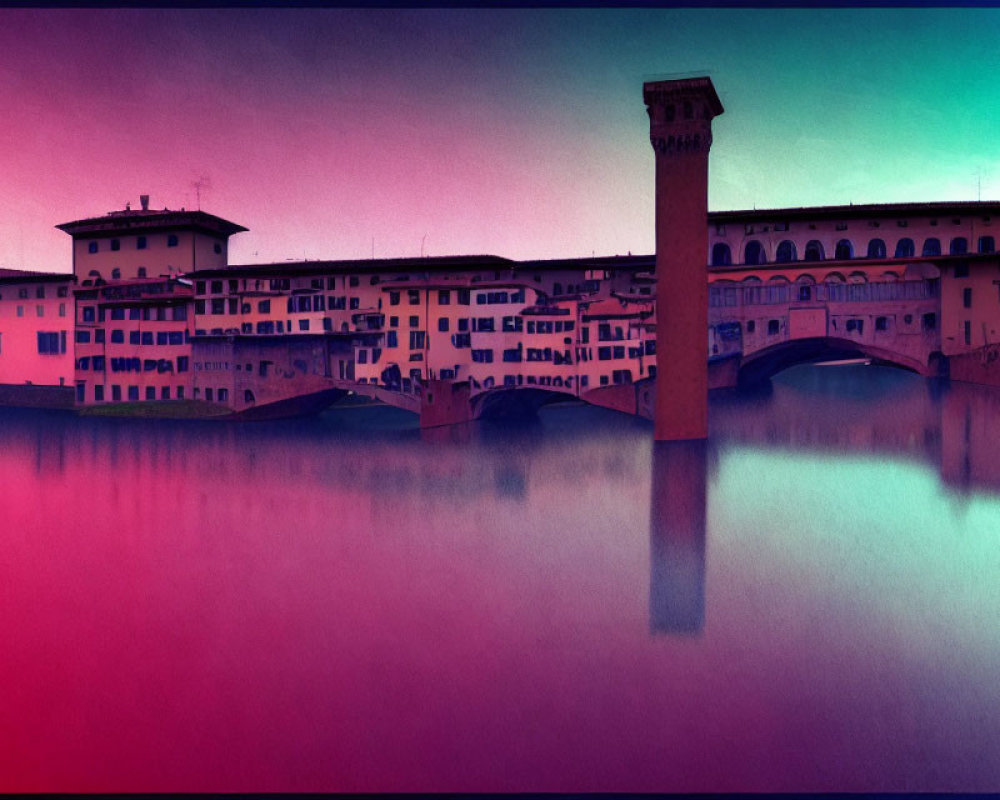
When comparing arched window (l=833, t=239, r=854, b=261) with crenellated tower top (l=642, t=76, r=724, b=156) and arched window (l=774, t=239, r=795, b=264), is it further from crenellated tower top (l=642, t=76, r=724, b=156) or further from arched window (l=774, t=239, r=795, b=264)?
crenellated tower top (l=642, t=76, r=724, b=156)

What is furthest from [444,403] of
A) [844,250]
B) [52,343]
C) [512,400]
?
A: [52,343]

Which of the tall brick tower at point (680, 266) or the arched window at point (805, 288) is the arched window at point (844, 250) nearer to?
the arched window at point (805, 288)

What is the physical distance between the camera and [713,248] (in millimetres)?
15148

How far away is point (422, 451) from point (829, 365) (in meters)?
16.9

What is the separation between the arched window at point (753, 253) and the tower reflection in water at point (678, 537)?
15.2 feet

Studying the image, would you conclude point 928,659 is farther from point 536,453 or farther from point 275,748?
point 536,453

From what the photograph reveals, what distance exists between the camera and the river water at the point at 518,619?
514 cm

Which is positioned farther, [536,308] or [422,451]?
[422,451]

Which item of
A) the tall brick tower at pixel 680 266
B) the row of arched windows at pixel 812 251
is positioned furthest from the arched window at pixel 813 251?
the tall brick tower at pixel 680 266

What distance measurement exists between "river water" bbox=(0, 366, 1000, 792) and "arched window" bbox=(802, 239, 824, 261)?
11.9ft

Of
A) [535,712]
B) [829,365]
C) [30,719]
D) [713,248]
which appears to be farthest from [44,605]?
[829,365]

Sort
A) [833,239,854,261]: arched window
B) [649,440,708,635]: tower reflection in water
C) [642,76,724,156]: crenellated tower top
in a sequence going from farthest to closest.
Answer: [833,239,854,261]: arched window < [642,76,724,156]: crenellated tower top < [649,440,708,635]: tower reflection in water

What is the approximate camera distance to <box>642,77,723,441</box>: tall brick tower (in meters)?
11.9

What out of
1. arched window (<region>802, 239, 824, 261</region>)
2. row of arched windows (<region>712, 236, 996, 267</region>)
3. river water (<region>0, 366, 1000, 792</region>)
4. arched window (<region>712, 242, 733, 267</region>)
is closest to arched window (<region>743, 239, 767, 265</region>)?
row of arched windows (<region>712, 236, 996, 267</region>)
